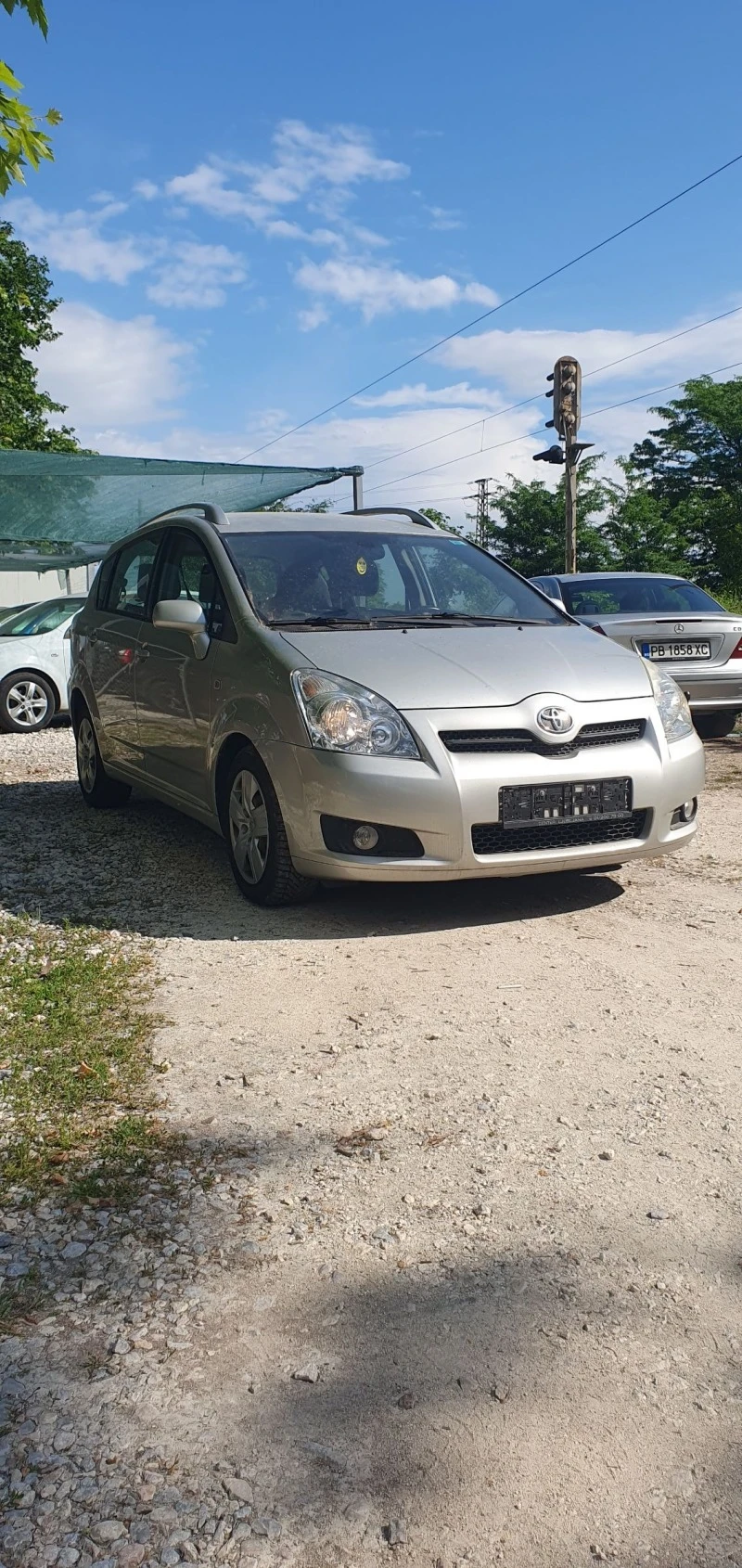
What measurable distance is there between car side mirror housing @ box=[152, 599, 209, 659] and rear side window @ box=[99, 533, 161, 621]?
3.30ft

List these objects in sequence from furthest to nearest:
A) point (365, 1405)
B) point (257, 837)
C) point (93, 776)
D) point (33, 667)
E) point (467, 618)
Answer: point (33, 667) < point (93, 776) < point (467, 618) < point (257, 837) < point (365, 1405)

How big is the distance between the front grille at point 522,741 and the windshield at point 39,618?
982 centimetres

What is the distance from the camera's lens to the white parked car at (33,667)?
1362 cm

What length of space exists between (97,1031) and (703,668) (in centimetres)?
716

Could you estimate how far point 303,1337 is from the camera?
2.29 metres

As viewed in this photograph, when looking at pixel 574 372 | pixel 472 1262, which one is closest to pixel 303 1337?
pixel 472 1262

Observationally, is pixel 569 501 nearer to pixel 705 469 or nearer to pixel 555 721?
pixel 555 721

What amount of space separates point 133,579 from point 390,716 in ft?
9.34

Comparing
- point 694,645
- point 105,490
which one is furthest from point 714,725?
point 105,490

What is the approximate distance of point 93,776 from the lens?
7867 mm

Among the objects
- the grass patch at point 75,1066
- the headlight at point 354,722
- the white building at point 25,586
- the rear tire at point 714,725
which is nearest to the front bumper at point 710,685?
the rear tire at point 714,725

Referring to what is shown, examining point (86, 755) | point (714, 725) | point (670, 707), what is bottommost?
point (714, 725)

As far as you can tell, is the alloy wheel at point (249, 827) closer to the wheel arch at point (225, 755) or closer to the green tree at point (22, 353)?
the wheel arch at point (225, 755)

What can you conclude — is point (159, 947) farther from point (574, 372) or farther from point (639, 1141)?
point (574, 372)
